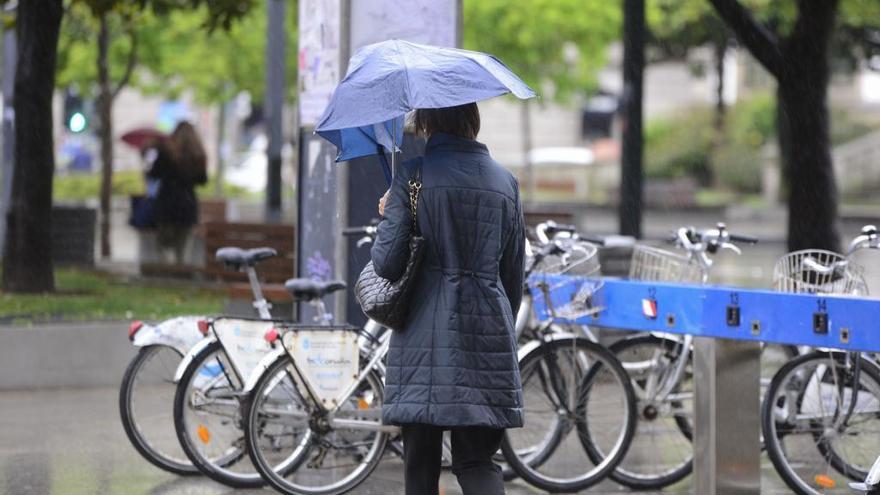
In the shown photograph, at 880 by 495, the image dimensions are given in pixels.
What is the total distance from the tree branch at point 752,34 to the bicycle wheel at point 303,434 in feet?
20.9

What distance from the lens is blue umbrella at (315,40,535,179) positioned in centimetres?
514

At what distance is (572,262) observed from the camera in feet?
24.7

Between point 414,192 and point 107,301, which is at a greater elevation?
point 414,192

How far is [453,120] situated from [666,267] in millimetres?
2697

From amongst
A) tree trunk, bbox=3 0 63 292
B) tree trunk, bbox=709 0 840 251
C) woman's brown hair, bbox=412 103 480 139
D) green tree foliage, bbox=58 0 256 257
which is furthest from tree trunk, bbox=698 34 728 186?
woman's brown hair, bbox=412 103 480 139

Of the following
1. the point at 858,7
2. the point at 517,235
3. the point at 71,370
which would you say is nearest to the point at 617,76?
the point at 858,7

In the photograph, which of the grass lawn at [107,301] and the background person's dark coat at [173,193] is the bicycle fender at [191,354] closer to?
the grass lawn at [107,301]

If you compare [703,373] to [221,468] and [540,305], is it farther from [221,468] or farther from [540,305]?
[221,468]

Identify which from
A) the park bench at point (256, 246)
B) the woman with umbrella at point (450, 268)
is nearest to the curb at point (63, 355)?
the park bench at point (256, 246)

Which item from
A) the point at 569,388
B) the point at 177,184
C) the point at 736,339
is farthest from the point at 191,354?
the point at 177,184

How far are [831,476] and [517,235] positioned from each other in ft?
9.31

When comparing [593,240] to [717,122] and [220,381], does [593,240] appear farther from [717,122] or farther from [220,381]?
[717,122]

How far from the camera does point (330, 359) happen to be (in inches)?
273

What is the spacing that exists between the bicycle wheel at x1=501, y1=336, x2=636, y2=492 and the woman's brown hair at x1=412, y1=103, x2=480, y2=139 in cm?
218
